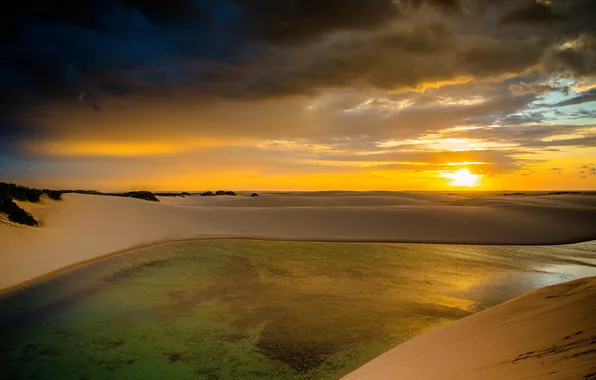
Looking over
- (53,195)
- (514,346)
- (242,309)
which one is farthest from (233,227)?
(514,346)

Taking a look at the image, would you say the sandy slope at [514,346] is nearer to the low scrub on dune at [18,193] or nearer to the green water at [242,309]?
the green water at [242,309]

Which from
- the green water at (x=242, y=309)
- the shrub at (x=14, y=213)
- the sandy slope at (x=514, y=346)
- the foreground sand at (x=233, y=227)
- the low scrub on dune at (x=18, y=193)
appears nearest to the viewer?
the sandy slope at (x=514, y=346)

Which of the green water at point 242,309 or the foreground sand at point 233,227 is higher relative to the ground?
the foreground sand at point 233,227

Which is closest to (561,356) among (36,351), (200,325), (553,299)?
(553,299)

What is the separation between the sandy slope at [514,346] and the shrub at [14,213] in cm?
1147

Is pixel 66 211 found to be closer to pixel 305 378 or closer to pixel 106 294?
pixel 106 294

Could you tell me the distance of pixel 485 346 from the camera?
2.96m

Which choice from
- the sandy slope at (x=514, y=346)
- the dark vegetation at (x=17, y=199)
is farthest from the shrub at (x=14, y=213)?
the sandy slope at (x=514, y=346)

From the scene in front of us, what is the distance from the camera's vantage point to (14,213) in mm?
10477

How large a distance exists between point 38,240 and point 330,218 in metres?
13.3

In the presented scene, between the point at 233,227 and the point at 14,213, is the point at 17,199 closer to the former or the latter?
the point at 14,213

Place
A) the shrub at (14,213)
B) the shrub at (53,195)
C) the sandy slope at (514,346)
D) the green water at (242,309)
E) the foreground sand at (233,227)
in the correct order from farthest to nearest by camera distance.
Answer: the shrub at (53,195), the shrub at (14,213), the foreground sand at (233,227), the green water at (242,309), the sandy slope at (514,346)

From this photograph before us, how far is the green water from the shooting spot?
13.5 feet

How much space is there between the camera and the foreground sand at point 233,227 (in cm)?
965
